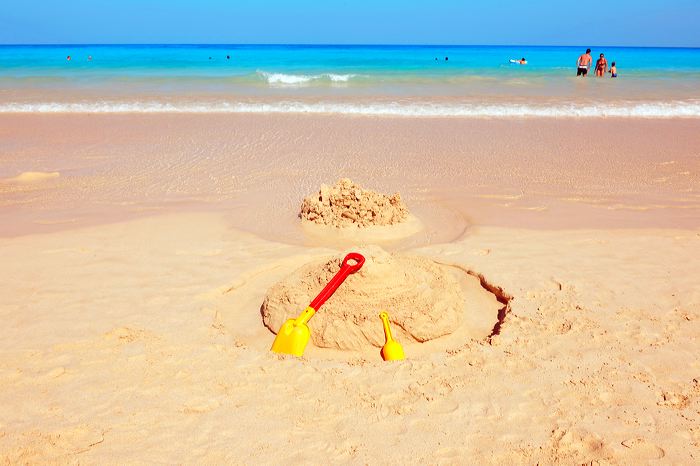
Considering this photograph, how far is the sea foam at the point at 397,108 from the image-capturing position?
38.3 feet

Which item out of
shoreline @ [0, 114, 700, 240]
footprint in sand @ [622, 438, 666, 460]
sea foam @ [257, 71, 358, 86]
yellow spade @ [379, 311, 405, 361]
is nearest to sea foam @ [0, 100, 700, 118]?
shoreline @ [0, 114, 700, 240]

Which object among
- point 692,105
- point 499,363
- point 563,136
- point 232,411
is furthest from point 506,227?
point 692,105

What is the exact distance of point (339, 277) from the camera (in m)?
3.22

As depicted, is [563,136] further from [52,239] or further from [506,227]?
[52,239]

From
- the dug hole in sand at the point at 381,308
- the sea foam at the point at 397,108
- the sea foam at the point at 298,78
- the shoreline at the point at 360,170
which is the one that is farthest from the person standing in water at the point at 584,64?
the dug hole in sand at the point at 381,308

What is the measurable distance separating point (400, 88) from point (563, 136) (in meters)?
8.83

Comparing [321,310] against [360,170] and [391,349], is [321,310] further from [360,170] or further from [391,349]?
[360,170]

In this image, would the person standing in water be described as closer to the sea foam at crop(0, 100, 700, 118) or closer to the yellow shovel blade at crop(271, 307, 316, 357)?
the sea foam at crop(0, 100, 700, 118)

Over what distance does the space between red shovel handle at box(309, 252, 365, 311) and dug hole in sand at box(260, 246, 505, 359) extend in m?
0.05

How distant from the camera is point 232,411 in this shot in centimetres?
253

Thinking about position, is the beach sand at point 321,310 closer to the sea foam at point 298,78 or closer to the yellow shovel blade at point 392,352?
the yellow shovel blade at point 392,352

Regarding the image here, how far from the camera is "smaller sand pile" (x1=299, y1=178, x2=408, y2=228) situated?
4977 mm

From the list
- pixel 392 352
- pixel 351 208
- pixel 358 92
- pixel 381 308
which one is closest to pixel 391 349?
pixel 392 352

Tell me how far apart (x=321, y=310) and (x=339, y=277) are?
24cm
